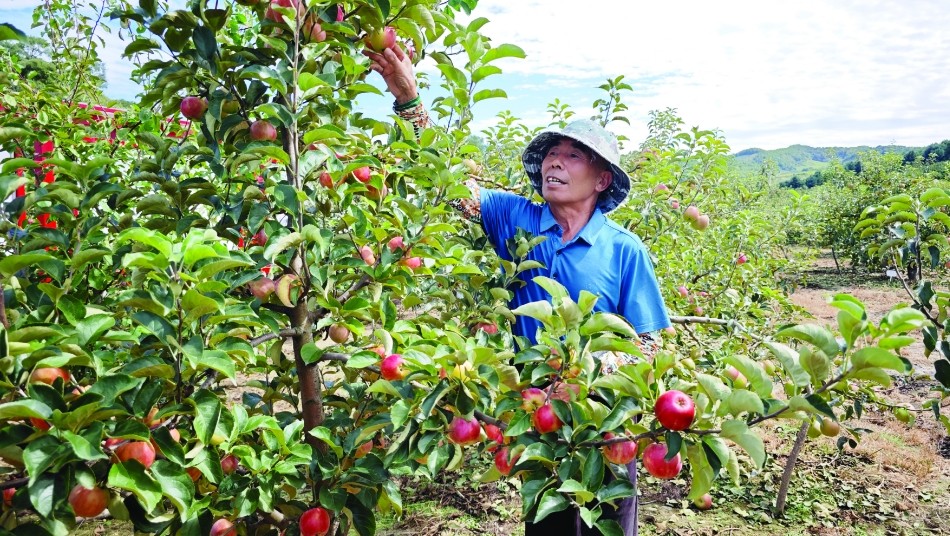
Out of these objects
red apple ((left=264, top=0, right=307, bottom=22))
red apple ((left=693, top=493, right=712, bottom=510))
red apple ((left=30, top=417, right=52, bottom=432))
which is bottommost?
red apple ((left=693, top=493, right=712, bottom=510))

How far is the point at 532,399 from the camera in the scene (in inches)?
52.1

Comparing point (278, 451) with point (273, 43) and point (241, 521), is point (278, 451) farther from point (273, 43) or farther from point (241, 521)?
point (273, 43)

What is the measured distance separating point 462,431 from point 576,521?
0.93m

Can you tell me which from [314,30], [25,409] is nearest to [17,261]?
Answer: [25,409]

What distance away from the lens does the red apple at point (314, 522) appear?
154 centimetres

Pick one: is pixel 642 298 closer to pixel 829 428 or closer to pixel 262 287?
pixel 829 428

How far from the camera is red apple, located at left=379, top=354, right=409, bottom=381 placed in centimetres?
142

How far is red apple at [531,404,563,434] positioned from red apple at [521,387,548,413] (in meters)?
0.03

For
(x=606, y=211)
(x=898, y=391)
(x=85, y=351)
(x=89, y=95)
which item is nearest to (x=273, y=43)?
(x=85, y=351)

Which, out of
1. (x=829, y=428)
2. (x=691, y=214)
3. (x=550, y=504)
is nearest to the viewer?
(x=550, y=504)

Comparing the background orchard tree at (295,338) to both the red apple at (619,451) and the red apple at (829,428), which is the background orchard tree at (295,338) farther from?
the red apple at (829,428)

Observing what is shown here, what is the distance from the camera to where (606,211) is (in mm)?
2287

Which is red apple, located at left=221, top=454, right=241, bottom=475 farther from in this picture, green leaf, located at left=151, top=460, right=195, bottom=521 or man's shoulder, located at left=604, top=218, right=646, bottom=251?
man's shoulder, located at left=604, top=218, right=646, bottom=251

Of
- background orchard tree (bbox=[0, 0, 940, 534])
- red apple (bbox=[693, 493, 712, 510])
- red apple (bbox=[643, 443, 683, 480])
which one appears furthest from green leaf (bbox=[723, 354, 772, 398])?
red apple (bbox=[693, 493, 712, 510])
